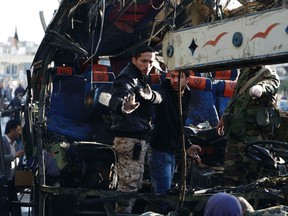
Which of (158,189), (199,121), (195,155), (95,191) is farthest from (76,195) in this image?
(199,121)

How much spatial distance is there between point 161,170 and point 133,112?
617mm

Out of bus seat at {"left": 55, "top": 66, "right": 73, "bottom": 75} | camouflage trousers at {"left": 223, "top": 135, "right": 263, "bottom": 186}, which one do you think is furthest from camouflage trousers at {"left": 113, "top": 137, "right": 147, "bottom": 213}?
bus seat at {"left": 55, "top": 66, "right": 73, "bottom": 75}

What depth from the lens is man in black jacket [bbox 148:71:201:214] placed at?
24.0 ft

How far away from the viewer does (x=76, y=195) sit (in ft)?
23.1

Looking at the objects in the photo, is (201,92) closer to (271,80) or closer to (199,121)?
(199,121)

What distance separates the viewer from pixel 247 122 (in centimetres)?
769

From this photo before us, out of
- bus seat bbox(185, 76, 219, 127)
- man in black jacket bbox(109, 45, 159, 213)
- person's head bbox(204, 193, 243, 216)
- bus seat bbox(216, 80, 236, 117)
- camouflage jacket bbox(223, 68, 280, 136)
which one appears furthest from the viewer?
bus seat bbox(216, 80, 236, 117)

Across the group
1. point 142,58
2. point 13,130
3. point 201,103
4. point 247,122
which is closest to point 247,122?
point 247,122

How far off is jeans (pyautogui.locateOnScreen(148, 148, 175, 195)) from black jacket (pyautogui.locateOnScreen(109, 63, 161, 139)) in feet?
0.86

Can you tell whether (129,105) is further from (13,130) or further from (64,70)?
(13,130)

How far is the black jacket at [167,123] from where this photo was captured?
24.2ft

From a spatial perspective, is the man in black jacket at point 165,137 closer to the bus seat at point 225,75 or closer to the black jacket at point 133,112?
the black jacket at point 133,112

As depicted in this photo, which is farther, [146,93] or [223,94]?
[223,94]

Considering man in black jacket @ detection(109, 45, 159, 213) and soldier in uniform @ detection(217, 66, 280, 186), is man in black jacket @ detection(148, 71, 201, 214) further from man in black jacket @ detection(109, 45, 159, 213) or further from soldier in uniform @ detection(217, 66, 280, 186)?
soldier in uniform @ detection(217, 66, 280, 186)
